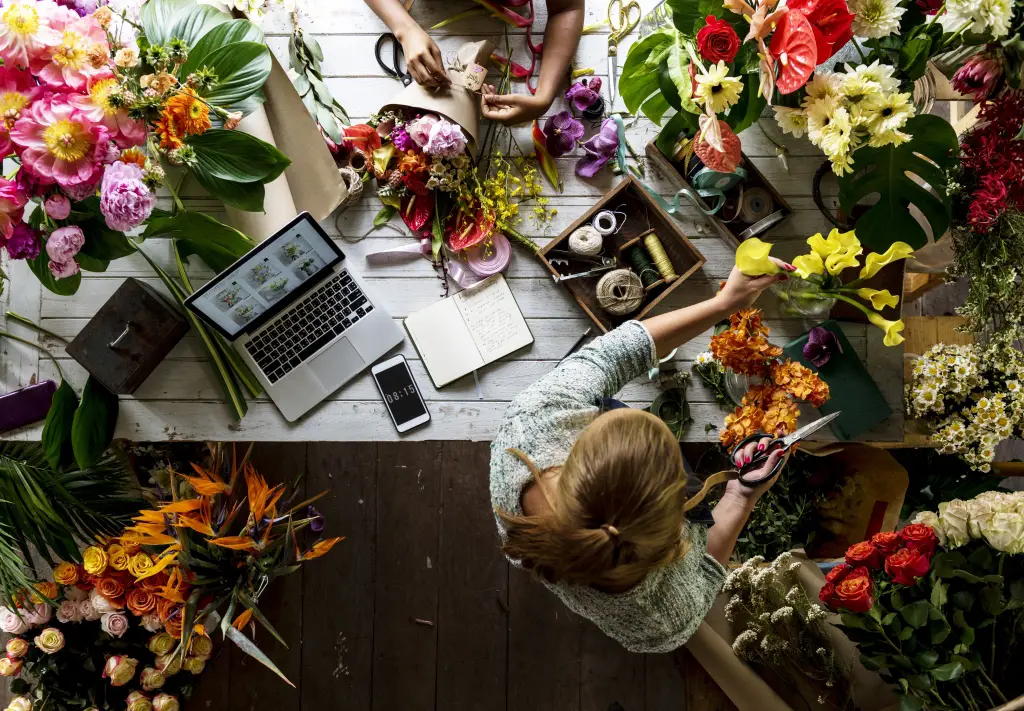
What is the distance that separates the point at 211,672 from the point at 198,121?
188cm

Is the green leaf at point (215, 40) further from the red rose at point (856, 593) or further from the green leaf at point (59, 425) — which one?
the red rose at point (856, 593)

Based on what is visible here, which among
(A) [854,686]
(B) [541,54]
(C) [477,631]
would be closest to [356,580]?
(C) [477,631]

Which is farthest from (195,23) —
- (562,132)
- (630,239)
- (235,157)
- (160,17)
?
(630,239)

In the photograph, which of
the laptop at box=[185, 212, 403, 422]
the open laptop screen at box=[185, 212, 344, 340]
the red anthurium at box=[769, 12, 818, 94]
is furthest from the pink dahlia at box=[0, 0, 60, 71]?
the red anthurium at box=[769, 12, 818, 94]

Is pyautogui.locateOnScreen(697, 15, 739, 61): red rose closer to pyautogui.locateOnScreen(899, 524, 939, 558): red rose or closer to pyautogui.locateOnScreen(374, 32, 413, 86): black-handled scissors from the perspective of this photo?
pyautogui.locateOnScreen(374, 32, 413, 86): black-handled scissors

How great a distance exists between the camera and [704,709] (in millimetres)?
2270

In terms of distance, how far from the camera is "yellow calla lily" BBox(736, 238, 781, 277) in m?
1.31

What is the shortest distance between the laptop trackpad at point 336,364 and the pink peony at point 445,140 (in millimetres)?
475

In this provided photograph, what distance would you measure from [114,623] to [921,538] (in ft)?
6.17

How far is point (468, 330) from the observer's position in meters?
1.62

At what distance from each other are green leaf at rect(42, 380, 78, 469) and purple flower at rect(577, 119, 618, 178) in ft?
4.15

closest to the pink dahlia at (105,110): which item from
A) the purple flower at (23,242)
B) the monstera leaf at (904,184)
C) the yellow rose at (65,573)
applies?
the purple flower at (23,242)

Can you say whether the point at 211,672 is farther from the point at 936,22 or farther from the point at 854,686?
the point at 936,22

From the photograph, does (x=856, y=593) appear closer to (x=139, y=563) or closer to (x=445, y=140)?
(x=445, y=140)
